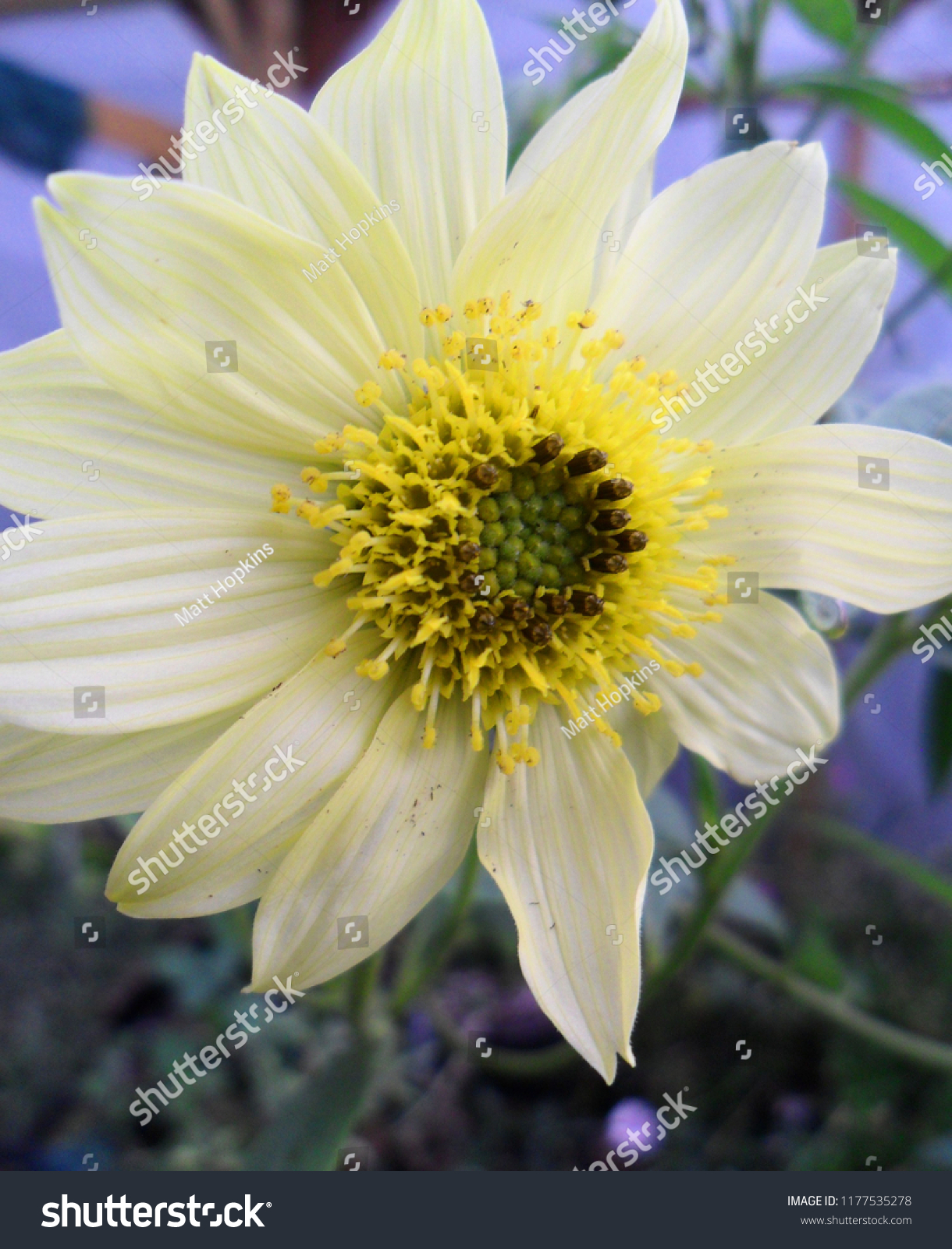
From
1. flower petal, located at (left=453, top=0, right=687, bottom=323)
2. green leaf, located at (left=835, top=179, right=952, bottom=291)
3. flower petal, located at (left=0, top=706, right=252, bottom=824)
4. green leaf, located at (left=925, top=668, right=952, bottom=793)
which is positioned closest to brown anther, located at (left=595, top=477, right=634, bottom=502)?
flower petal, located at (left=453, top=0, right=687, bottom=323)

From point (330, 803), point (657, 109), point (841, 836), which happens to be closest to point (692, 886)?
point (841, 836)

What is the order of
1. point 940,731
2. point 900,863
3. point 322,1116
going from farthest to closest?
point 940,731 < point 900,863 < point 322,1116

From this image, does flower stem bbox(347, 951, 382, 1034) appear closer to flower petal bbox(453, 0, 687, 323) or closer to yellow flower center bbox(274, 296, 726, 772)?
yellow flower center bbox(274, 296, 726, 772)

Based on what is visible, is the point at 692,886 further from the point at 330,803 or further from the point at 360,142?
the point at 360,142

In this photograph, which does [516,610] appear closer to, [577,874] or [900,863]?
[577,874]

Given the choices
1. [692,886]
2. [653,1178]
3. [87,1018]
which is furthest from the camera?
[87,1018]

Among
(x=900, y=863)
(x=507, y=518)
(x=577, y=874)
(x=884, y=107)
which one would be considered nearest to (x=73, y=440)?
(x=507, y=518)
